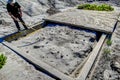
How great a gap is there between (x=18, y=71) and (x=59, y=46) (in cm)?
257

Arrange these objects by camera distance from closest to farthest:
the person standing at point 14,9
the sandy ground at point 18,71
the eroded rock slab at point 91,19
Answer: the sandy ground at point 18,71 < the person standing at point 14,9 < the eroded rock slab at point 91,19

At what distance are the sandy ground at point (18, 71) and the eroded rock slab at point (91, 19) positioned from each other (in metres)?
4.20

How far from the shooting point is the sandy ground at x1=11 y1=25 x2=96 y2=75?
7.73 m

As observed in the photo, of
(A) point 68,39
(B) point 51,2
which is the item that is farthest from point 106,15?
(B) point 51,2

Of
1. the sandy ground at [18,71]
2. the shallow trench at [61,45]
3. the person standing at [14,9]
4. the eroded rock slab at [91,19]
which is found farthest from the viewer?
the eroded rock slab at [91,19]

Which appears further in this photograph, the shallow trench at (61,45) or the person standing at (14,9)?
the person standing at (14,9)

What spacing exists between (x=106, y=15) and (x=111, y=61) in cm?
507

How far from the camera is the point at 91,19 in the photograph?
11312 mm

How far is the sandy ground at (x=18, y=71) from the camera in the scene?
672 cm

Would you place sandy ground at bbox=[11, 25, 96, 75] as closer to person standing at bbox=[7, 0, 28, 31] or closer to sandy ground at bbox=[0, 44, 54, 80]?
sandy ground at bbox=[0, 44, 54, 80]

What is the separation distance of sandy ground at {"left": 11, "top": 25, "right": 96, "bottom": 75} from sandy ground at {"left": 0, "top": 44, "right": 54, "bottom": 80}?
72cm

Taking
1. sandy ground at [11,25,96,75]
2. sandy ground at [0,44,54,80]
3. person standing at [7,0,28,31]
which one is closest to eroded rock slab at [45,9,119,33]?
sandy ground at [11,25,96,75]

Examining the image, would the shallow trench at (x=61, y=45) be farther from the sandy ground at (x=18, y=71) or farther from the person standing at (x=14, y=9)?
the person standing at (x=14, y=9)

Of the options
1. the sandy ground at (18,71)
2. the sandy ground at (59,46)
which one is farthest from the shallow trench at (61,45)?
the sandy ground at (18,71)
